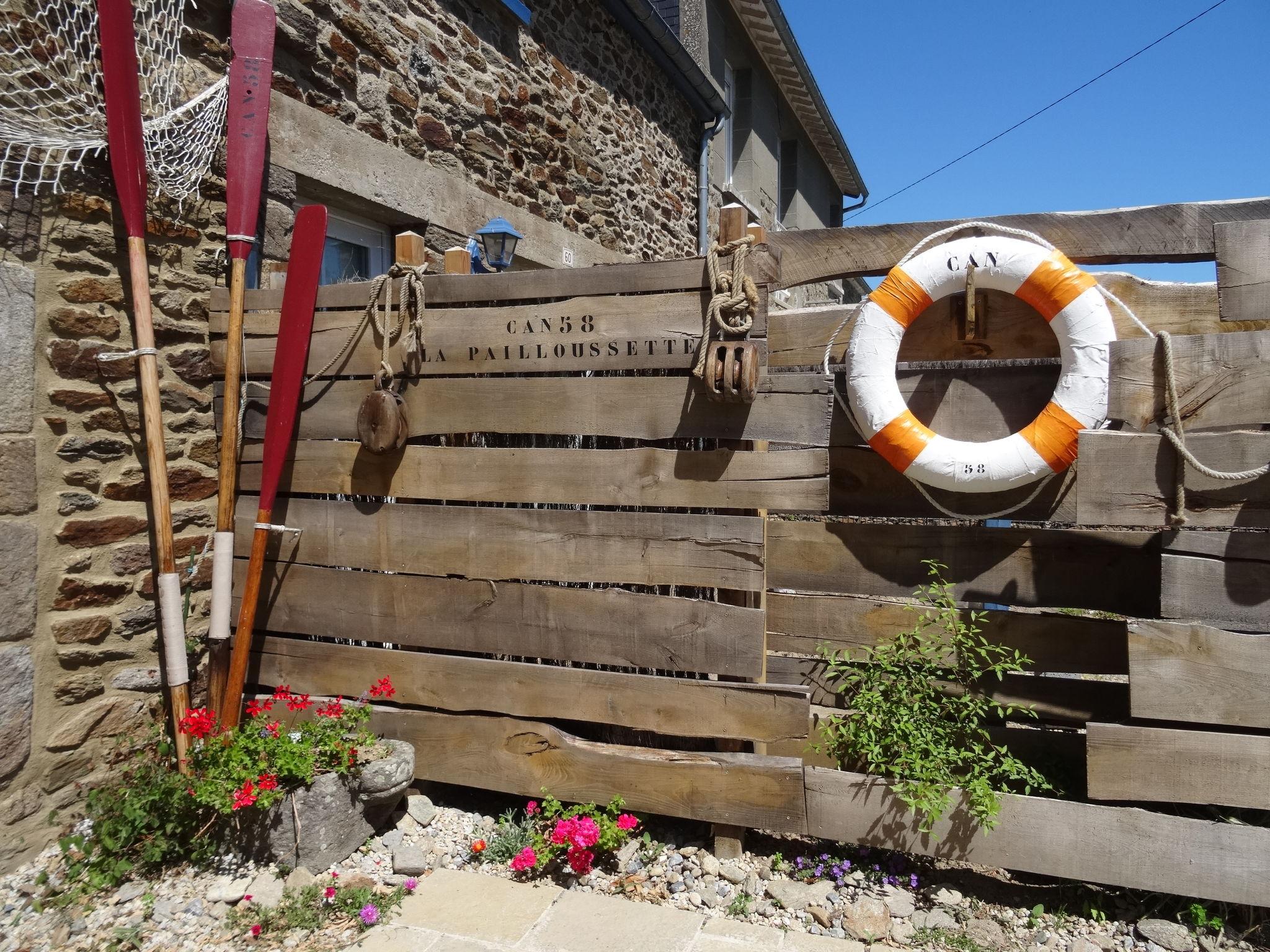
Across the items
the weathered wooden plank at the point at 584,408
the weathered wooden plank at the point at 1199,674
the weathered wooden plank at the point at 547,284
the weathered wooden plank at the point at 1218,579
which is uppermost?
the weathered wooden plank at the point at 547,284

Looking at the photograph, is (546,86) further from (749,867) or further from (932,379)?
(749,867)

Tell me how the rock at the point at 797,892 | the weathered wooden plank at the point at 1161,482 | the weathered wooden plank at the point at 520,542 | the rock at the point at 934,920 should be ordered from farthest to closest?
1. the weathered wooden plank at the point at 520,542
2. the rock at the point at 797,892
3. the rock at the point at 934,920
4. the weathered wooden plank at the point at 1161,482

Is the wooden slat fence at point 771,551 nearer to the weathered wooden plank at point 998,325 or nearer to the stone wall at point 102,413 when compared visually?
the weathered wooden plank at point 998,325

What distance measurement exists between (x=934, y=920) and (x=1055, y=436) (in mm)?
1410

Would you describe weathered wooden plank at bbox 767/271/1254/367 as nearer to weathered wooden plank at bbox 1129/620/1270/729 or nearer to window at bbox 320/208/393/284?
weathered wooden plank at bbox 1129/620/1270/729

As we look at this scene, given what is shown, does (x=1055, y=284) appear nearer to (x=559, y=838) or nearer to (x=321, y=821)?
(x=559, y=838)

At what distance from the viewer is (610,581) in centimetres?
289

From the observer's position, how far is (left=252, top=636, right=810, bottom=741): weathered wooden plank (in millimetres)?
2730

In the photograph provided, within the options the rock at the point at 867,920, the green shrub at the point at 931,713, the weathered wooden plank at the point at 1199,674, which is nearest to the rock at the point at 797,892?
the rock at the point at 867,920

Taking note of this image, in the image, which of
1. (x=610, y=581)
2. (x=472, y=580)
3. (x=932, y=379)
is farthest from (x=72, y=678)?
(x=932, y=379)

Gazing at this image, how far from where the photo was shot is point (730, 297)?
2.67 metres

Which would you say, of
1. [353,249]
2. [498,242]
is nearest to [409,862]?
[353,249]

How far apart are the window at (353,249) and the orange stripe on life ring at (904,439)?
280 cm

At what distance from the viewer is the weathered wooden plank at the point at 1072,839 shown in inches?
93.1
